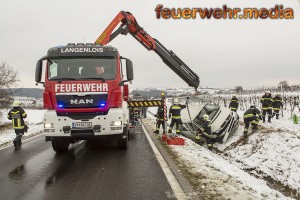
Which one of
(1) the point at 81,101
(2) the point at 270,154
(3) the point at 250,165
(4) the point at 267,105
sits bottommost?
(3) the point at 250,165

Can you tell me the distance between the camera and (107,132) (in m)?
7.85

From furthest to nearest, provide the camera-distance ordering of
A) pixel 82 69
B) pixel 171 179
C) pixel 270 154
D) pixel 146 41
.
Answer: pixel 146 41 < pixel 270 154 < pixel 82 69 < pixel 171 179

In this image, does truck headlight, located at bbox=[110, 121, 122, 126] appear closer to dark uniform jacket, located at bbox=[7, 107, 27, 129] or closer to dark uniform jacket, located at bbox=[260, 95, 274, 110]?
dark uniform jacket, located at bbox=[7, 107, 27, 129]

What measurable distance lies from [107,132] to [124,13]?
7704 millimetres

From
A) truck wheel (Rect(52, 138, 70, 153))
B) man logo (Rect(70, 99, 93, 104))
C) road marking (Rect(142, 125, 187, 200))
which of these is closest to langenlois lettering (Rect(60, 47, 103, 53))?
man logo (Rect(70, 99, 93, 104))

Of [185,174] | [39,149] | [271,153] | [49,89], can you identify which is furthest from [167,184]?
[271,153]

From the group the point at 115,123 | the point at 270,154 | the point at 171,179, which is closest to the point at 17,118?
the point at 115,123

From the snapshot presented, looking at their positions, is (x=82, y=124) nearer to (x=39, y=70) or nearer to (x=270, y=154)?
(x=39, y=70)

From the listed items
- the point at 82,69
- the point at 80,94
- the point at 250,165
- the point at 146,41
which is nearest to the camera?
the point at 80,94

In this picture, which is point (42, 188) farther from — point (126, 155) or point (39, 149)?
point (39, 149)

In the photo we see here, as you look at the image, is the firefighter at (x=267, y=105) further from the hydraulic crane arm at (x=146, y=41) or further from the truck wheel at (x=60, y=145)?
the truck wheel at (x=60, y=145)

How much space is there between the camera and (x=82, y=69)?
809cm

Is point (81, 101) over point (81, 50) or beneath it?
beneath

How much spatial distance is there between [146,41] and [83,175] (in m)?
10.1
